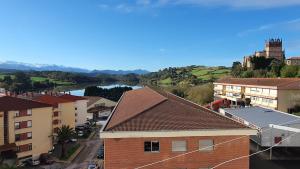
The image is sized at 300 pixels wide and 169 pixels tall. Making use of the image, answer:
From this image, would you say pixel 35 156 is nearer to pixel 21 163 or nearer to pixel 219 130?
pixel 21 163

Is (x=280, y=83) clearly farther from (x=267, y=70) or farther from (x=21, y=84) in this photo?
(x=21, y=84)

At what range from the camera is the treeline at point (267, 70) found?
74.8m

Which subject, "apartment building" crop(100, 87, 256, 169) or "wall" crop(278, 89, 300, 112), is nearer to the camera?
"apartment building" crop(100, 87, 256, 169)

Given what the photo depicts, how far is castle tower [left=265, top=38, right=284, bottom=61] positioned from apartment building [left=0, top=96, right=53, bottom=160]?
85.7m

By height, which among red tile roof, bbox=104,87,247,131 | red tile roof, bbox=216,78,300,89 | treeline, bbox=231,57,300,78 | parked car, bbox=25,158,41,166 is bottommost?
parked car, bbox=25,158,41,166

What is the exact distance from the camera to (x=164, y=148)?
63.7 ft

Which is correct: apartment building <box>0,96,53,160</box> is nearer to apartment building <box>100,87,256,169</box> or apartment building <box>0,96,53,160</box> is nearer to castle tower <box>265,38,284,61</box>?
apartment building <box>100,87,256,169</box>

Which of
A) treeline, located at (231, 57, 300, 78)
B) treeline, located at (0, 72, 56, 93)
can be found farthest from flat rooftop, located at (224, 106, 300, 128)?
treeline, located at (0, 72, 56, 93)

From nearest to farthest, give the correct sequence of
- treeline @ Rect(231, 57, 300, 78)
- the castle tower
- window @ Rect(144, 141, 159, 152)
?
1. window @ Rect(144, 141, 159, 152)
2. treeline @ Rect(231, 57, 300, 78)
3. the castle tower

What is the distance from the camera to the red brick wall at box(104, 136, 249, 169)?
63.1ft

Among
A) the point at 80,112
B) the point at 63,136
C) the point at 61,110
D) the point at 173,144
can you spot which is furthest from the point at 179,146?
the point at 80,112

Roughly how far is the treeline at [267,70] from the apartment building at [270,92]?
34.3 ft

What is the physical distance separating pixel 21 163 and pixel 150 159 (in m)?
34.9

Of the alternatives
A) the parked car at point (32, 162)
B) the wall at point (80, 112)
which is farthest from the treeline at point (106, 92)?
the parked car at point (32, 162)
